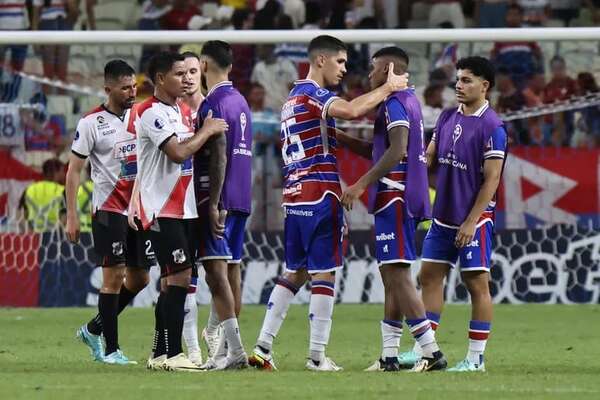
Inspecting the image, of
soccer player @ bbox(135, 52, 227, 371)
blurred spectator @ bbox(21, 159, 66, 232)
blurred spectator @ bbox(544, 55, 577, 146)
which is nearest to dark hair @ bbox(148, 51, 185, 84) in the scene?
soccer player @ bbox(135, 52, 227, 371)

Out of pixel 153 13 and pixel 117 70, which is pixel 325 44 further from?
pixel 153 13

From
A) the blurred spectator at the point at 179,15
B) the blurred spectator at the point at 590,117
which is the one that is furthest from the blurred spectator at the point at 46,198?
the blurred spectator at the point at 590,117

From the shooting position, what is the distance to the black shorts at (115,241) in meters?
10.3

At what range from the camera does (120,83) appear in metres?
10.3

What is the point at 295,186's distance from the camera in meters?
9.57

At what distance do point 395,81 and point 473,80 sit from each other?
57 centimetres

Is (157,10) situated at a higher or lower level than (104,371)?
higher

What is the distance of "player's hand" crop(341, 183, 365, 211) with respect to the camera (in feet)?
30.1

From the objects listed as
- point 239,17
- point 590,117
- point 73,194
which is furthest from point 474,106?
point 239,17

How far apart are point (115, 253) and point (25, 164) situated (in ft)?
21.0

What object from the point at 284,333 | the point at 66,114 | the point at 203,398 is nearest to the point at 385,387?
the point at 203,398

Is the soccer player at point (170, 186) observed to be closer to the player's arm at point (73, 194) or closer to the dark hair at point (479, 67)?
the player's arm at point (73, 194)

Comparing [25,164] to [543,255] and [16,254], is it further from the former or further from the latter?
[543,255]

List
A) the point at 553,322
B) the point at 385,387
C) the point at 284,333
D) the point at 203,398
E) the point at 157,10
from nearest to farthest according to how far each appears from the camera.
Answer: the point at 203,398 → the point at 385,387 → the point at 284,333 → the point at 553,322 → the point at 157,10
